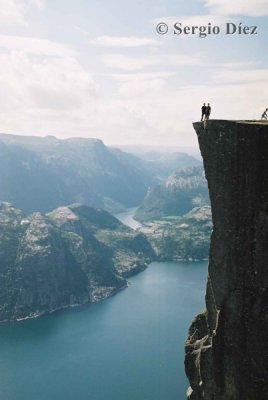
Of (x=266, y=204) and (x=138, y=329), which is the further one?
(x=138, y=329)

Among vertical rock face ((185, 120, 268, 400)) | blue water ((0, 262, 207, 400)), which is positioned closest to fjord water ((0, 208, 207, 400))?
blue water ((0, 262, 207, 400))

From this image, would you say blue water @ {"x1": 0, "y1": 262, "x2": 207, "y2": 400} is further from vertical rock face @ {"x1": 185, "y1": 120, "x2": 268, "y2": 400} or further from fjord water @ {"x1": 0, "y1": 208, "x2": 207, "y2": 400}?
Answer: vertical rock face @ {"x1": 185, "y1": 120, "x2": 268, "y2": 400}

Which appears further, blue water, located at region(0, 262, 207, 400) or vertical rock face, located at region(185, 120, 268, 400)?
blue water, located at region(0, 262, 207, 400)

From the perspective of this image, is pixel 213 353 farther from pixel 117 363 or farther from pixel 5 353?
pixel 5 353

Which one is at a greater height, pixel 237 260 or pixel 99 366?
pixel 237 260

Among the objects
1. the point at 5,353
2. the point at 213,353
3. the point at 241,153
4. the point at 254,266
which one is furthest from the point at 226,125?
the point at 5,353

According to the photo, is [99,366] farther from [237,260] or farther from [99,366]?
[237,260]

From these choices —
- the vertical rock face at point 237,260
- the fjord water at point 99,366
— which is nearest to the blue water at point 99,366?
the fjord water at point 99,366

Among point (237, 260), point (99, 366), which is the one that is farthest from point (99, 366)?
point (237, 260)
